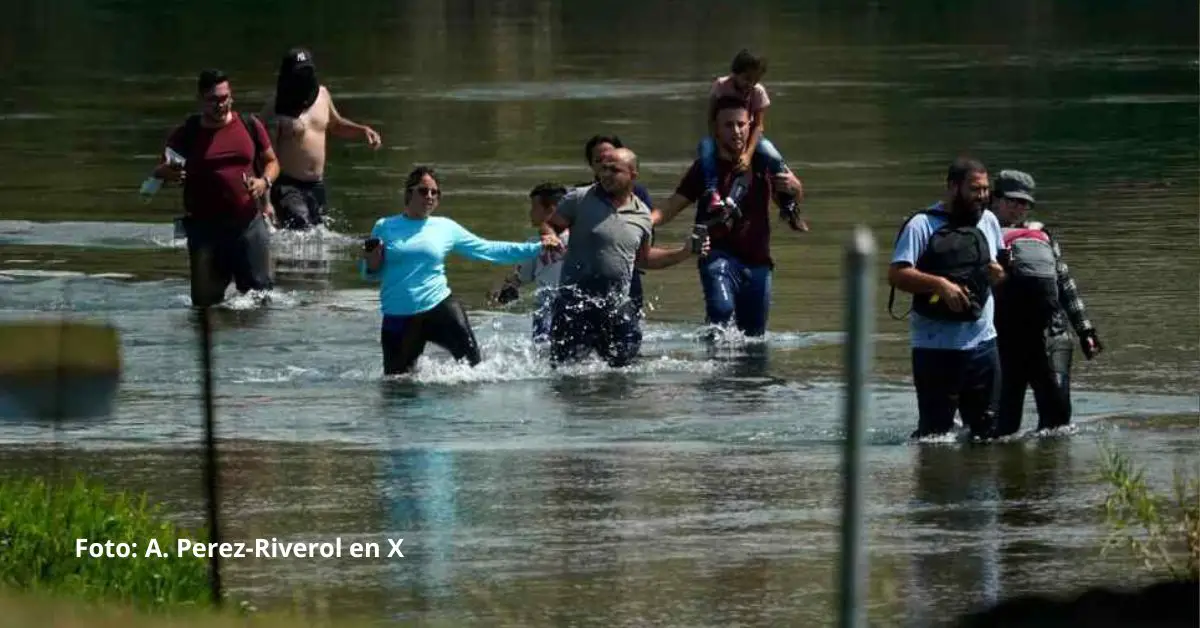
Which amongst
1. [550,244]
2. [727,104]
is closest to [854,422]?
[550,244]

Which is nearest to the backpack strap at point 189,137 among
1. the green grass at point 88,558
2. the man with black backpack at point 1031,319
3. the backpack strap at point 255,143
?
the backpack strap at point 255,143

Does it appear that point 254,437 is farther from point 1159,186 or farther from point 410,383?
point 1159,186

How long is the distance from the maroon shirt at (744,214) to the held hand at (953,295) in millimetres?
3838

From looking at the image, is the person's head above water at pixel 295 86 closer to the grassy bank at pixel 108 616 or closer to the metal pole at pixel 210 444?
the metal pole at pixel 210 444

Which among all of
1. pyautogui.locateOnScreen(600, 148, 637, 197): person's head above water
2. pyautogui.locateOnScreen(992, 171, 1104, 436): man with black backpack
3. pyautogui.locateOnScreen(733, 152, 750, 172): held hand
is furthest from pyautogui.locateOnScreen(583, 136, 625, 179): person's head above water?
pyautogui.locateOnScreen(992, 171, 1104, 436): man with black backpack

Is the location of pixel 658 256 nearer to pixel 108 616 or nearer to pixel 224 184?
pixel 224 184

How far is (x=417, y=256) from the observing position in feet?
50.5

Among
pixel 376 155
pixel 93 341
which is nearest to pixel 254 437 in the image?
pixel 93 341

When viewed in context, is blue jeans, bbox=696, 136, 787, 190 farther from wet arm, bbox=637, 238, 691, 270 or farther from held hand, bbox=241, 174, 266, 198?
held hand, bbox=241, 174, 266, 198

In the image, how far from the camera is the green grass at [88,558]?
9.33 metres

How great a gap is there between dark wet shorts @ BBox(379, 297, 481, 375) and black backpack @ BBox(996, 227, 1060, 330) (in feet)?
10.9

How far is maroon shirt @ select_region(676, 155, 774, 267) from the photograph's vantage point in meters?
16.9

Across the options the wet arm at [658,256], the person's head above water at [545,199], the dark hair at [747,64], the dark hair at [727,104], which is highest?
the dark hair at [747,64]

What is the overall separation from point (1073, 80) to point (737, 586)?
30453mm
